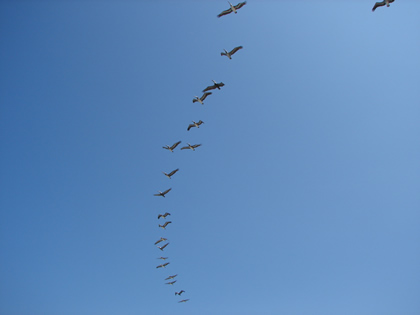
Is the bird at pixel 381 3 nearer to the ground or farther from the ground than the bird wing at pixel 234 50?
farther from the ground

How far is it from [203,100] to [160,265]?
49704mm

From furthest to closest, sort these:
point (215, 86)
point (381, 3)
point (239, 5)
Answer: point (215, 86) → point (381, 3) → point (239, 5)

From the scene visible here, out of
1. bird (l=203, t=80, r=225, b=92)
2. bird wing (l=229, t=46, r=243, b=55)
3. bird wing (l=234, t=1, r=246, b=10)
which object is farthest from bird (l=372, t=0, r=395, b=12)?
bird (l=203, t=80, r=225, b=92)

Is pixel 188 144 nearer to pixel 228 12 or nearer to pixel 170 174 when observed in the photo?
pixel 170 174

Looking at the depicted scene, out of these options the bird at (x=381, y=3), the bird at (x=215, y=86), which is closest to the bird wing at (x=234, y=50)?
the bird at (x=215, y=86)

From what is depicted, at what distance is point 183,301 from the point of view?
85.3m

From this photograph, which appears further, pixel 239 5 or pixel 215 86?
pixel 215 86

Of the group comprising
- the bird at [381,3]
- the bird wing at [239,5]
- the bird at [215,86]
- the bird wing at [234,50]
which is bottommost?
the bird at [215,86]

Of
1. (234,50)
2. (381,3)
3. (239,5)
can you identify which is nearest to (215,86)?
(234,50)

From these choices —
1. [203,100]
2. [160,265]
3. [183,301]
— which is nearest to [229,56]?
[203,100]

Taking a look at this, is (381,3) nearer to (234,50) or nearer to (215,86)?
(234,50)

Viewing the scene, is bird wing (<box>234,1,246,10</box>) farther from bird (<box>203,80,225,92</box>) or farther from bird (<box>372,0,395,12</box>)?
bird (<box>372,0,395,12</box>)

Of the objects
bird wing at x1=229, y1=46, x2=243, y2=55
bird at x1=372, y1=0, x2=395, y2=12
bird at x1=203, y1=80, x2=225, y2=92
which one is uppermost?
bird at x1=372, y1=0, x2=395, y2=12

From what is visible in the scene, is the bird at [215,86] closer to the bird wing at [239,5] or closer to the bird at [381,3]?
the bird wing at [239,5]
